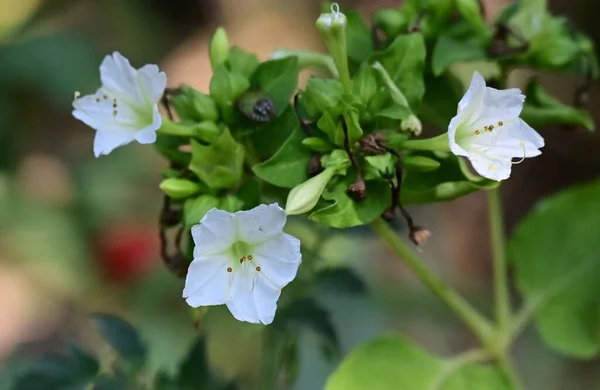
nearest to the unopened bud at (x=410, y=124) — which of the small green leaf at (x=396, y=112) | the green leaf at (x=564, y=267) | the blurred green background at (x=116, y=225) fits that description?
the small green leaf at (x=396, y=112)

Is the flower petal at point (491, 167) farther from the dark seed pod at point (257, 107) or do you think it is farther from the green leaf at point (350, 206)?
the dark seed pod at point (257, 107)

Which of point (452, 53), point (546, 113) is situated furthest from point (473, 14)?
point (546, 113)

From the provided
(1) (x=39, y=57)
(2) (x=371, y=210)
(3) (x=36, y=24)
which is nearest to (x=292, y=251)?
(2) (x=371, y=210)

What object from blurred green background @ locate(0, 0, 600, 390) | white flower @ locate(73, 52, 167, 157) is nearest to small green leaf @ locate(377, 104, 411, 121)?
white flower @ locate(73, 52, 167, 157)

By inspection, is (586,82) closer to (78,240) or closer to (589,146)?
(589,146)

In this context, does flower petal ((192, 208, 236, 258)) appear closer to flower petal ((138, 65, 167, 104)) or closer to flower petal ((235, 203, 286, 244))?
flower petal ((235, 203, 286, 244))

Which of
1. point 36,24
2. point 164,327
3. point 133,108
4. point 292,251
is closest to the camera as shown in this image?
point 292,251
